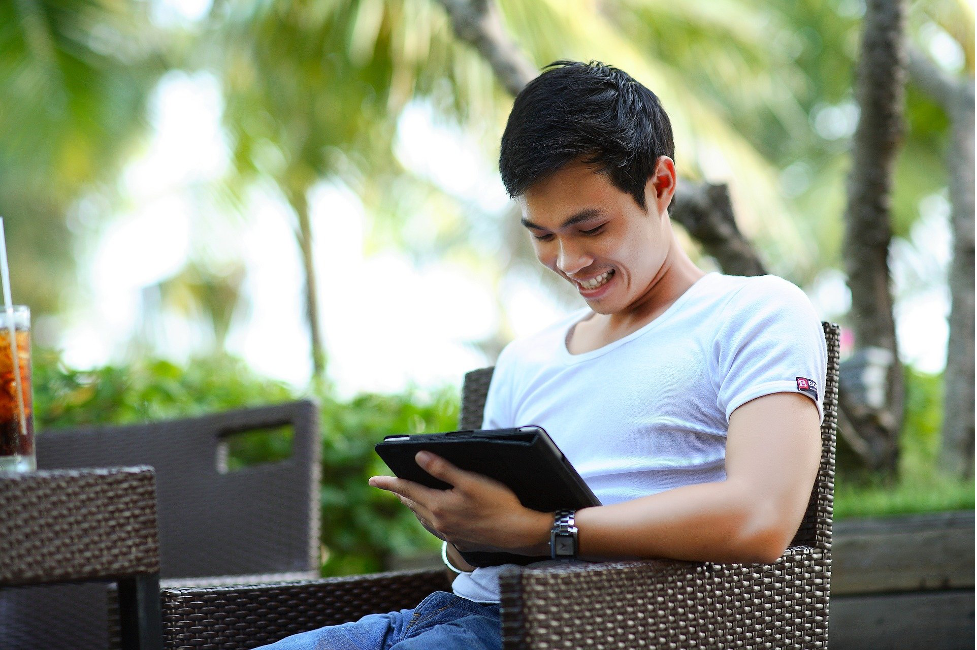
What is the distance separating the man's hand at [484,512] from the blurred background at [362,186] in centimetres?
64

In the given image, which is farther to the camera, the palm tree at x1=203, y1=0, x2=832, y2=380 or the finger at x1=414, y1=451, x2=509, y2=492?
the palm tree at x1=203, y1=0, x2=832, y2=380

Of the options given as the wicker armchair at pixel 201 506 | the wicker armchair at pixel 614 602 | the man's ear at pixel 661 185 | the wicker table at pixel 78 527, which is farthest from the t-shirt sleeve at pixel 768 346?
the wicker armchair at pixel 201 506

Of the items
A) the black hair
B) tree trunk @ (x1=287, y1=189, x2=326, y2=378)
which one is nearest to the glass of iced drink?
the black hair

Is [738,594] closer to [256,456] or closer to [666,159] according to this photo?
[666,159]

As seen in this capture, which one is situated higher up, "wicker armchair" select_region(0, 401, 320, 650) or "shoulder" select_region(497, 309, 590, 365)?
"shoulder" select_region(497, 309, 590, 365)

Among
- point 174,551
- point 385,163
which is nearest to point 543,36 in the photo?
point 174,551

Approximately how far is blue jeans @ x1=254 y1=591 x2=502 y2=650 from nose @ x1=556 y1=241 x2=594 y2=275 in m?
0.54

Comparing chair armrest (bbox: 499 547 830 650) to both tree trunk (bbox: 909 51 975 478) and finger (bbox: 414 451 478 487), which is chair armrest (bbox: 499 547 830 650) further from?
tree trunk (bbox: 909 51 975 478)

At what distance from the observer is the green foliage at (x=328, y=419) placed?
309 centimetres

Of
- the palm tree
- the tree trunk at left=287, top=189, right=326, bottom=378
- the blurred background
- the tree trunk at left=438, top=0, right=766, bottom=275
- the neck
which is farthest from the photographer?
the tree trunk at left=287, top=189, right=326, bottom=378

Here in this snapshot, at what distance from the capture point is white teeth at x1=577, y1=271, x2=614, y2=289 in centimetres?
157

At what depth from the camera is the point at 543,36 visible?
207 inches

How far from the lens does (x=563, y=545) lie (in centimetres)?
124

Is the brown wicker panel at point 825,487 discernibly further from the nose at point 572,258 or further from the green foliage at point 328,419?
the green foliage at point 328,419
